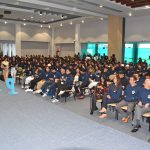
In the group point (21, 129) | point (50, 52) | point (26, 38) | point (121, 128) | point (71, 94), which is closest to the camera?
point (21, 129)

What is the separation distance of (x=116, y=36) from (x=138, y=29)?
1.71 m

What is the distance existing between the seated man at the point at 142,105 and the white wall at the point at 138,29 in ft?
38.8

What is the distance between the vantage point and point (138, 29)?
59.2 feet

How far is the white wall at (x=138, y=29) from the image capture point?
1739 cm

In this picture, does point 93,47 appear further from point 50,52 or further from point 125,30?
point 50,52

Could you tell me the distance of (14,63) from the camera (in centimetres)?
1529

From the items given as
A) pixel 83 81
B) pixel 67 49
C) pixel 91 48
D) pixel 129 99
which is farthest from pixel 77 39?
pixel 129 99

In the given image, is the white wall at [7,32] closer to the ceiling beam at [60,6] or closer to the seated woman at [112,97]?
the ceiling beam at [60,6]

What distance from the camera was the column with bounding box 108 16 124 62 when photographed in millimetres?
18406

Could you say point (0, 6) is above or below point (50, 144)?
above

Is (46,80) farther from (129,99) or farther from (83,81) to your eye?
(129,99)

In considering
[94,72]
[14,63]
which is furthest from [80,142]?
[14,63]

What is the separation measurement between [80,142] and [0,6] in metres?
13.8

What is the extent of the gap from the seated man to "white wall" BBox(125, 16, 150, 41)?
38.8 ft
